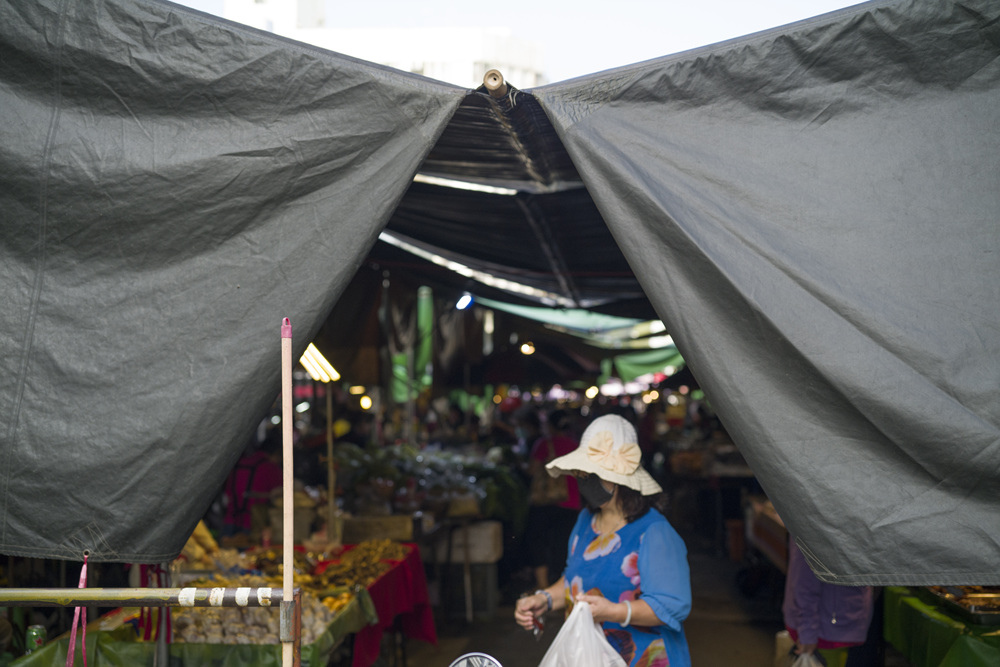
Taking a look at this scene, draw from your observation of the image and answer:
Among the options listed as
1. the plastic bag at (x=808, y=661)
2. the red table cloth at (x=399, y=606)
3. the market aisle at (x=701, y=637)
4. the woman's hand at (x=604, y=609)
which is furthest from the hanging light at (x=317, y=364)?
the plastic bag at (x=808, y=661)

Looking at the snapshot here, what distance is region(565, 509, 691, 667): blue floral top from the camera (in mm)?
3219

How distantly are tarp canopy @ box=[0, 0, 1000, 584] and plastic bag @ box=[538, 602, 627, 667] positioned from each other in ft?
2.95

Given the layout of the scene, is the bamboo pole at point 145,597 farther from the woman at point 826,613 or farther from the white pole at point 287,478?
the woman at point 826,613

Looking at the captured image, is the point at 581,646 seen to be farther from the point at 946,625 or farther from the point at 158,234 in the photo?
the point at 946,625

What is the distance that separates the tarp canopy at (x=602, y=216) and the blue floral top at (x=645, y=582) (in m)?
0.91

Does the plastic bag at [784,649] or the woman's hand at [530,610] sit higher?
the woman's hand at [530,610]

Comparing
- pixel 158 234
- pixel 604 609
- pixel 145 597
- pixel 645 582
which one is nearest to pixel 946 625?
pixel 645 582

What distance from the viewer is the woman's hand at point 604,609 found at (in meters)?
3.04

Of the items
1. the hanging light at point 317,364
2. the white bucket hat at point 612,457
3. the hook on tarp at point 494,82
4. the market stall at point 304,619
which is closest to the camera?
the hook on tarp at point 494,82

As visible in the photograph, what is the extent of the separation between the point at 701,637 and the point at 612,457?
5246mm

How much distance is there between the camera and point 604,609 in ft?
10.0

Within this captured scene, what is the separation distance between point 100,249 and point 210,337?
50 cm

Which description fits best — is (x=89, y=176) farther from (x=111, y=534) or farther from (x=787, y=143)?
(x=787, y=143)

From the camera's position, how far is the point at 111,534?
263cm
